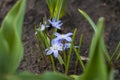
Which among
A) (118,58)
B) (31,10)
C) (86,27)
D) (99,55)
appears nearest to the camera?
(99,55)

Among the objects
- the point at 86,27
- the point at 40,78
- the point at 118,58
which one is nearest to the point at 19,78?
the point at 40,78

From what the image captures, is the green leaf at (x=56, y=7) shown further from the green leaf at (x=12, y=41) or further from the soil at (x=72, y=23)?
the green leaf at (x=12, y=41)

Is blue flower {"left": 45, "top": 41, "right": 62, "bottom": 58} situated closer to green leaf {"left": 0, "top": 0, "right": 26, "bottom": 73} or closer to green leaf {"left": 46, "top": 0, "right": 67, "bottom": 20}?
green leaf {"left": 46, "top": 0, "right": 67, "bottom": 20}

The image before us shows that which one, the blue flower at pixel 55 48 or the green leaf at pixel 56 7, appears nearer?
the blue flower at pixel 55 48

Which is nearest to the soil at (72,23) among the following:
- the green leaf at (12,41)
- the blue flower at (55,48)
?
the blue flower at (55,48)

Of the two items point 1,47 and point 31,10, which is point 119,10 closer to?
point 31,10

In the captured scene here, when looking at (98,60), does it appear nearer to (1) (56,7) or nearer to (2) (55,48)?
(2) (55,48)
